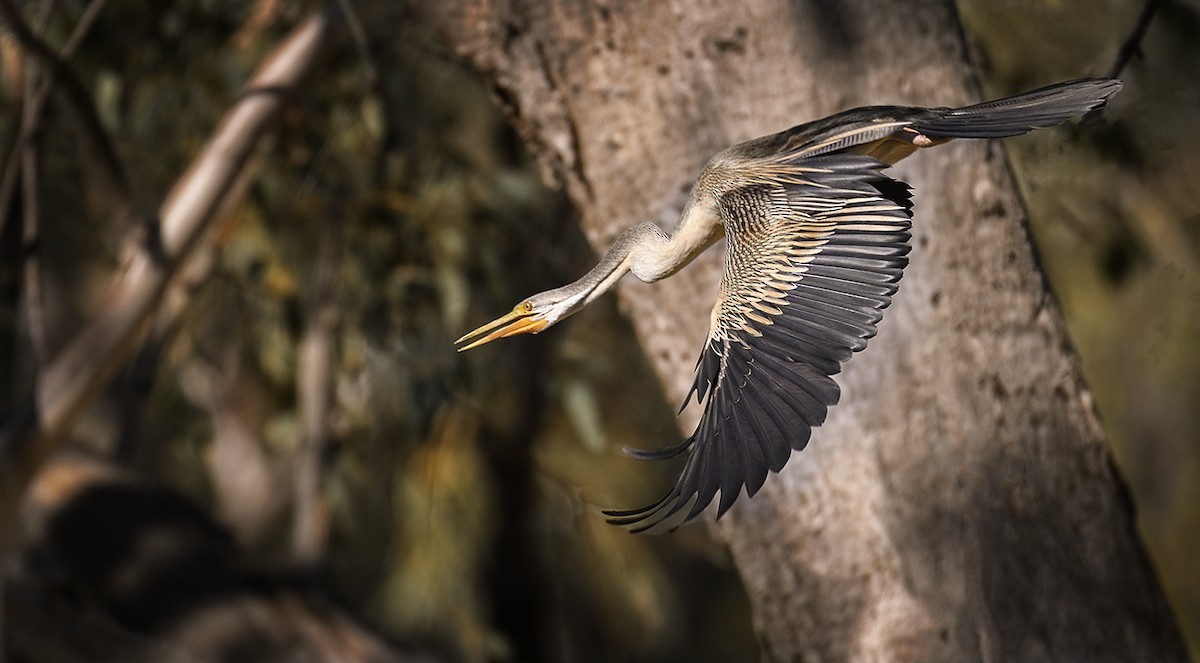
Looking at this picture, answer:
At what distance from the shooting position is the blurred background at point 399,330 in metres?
2.70

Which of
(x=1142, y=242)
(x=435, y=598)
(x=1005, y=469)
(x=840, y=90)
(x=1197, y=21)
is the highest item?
(x=840, y=90)

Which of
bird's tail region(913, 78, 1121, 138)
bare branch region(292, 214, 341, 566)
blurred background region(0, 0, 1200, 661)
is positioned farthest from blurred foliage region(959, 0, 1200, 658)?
bare branch region(292, 214, 341, 566)

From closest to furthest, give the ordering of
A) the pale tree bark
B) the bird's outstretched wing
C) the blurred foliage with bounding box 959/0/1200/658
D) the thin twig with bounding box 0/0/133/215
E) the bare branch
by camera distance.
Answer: the bird's outstretched wing, the pale tree bark, the thin twig with bounding box 0/0/133/215, the blurred foliage with bounding box 959/0/1200/658, the bare branch

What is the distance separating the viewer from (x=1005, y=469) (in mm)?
1821

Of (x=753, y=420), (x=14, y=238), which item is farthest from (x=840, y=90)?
(x=14, y=238)

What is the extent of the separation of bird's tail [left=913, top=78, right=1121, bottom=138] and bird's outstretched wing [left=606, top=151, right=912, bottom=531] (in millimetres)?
84

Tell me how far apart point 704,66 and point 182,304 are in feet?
5.39

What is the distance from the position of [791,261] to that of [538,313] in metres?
0.32

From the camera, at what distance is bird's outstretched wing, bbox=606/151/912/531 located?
46.7 inches

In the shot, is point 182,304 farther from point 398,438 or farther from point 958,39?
point 958,39

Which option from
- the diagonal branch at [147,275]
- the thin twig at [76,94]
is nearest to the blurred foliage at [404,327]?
the diagonal branch at [147,275]

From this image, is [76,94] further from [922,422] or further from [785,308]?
[785,308]

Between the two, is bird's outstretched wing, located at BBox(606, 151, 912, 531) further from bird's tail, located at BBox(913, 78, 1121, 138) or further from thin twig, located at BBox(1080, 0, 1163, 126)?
A: thin twig, located at BBox(1080, 0, 1163, 126)

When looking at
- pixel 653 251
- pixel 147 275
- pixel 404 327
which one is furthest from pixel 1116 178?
pixel 147 275
